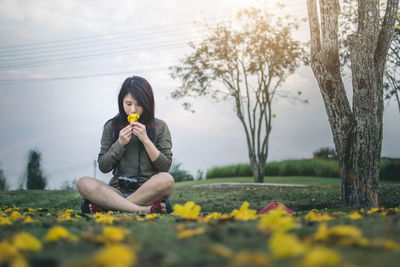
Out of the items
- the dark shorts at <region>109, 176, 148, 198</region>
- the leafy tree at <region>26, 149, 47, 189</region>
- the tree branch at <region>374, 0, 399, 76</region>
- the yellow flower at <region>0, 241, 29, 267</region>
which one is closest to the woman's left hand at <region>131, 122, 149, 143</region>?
the dark shorts at <region>109, 176, 148, 198</region>

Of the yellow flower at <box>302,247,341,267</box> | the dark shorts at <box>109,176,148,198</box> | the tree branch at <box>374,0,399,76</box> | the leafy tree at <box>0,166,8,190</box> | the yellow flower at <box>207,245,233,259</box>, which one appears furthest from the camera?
the leafy tree at <box>0,166,8,190</box>

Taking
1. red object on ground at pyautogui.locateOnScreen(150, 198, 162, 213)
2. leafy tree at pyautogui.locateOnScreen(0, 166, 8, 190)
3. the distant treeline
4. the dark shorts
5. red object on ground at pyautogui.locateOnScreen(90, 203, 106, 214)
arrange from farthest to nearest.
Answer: the distant treeline < leafy tree at pyautogui.locateOnScreen(0, 166, 8, 190) < the dark shorts < red object on ground at pyautogui.locateOnScreen(90, 203, 106, 214) < red object on ground at pyautogui.locateOnScreen(150, 198, 162, 213)

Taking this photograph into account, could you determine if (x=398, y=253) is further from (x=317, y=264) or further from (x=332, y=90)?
(x=332, y=90)

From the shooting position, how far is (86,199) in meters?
3.70

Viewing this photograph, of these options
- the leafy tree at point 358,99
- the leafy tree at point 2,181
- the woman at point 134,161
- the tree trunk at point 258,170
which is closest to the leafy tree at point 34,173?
the leafy tree at point 2,181

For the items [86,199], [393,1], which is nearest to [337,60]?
[393,1]

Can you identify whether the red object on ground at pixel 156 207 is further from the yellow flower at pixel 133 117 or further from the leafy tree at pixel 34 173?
the leafy tree at pixel 34 173

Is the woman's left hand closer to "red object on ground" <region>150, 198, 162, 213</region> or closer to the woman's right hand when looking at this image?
the woman's right hand

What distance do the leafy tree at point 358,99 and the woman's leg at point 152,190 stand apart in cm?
225

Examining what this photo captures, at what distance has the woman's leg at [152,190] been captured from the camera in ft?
11.5

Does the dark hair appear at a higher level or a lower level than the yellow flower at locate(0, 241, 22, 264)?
higher

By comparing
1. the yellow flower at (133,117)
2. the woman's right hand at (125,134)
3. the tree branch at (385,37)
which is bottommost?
the woman's right hand at (125,134)

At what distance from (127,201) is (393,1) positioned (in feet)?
13.7

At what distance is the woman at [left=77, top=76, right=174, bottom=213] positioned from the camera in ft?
11.4
